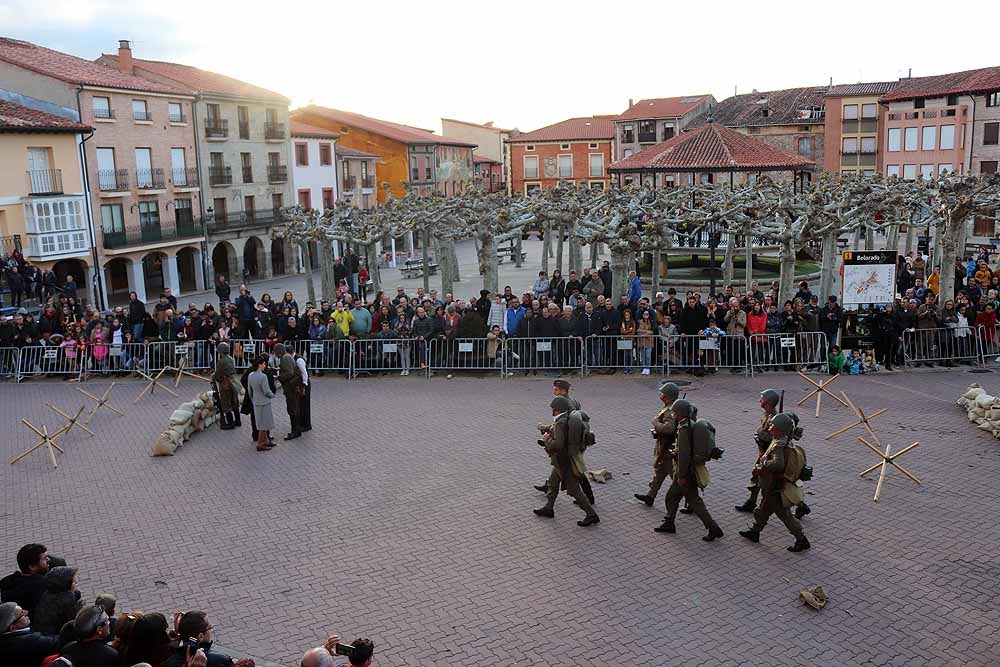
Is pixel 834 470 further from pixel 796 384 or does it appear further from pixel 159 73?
pixel 159 73

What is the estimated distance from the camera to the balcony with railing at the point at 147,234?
36.3 meters

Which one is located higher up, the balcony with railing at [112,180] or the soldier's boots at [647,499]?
the balcony with railing at [112,180]

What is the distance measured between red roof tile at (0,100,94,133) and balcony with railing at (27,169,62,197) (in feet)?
5.02

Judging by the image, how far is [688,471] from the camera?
9.77 meters

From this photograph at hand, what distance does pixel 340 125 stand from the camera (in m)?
61.6

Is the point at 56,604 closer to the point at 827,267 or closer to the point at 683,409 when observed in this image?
the point at 683,409

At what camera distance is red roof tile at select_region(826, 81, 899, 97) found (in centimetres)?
6169

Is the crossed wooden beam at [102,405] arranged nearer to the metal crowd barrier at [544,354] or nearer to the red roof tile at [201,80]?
the metal crowd barrier at [544,354]

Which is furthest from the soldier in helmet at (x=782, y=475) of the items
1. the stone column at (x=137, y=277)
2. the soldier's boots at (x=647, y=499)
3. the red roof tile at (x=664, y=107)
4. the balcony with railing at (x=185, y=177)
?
the red roof tile at (x=664, y=107)

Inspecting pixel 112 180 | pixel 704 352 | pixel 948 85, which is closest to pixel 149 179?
pixel 112 180

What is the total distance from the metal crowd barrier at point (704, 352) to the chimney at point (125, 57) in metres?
33.5

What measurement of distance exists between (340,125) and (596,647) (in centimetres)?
5780

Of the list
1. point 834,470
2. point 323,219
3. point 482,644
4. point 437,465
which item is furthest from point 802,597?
point 323,219

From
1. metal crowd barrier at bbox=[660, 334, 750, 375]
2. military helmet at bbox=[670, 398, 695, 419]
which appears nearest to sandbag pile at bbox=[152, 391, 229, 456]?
military helmet at bbox=[670, 398, 695, 419]
